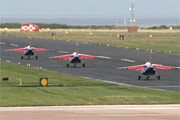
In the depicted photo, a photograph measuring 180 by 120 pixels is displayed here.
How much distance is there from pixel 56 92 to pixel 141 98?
6620mm

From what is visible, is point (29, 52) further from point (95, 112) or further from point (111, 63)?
point (95, 112)

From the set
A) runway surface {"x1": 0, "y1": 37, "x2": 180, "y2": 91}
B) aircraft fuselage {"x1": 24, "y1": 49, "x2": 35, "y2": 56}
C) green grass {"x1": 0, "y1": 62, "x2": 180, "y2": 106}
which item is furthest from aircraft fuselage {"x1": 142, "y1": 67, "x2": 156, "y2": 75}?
aircraft fuselage {"x1": 24, "y1": 49, "x2": 35, "y2": 56}

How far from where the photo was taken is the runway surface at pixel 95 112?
115ft

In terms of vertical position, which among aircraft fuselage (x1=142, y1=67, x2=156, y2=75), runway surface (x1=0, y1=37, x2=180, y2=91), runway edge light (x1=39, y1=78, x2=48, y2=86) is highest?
runway edge light (x1=39, y1=78, x2=48, y2=86)

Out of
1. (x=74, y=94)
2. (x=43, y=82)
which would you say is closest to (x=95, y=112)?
(x=74, y=94)

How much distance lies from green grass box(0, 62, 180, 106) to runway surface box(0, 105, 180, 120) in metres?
1.98

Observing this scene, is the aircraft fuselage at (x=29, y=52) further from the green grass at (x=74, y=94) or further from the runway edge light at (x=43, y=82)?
the runway edge light at (x=43, y=82)

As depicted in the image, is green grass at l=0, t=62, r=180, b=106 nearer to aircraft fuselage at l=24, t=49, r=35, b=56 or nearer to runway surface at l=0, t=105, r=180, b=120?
runway surface at l=0, t=105, r=180, b=120

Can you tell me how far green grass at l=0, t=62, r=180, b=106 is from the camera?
41.8m

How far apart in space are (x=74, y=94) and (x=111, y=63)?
3612 cm

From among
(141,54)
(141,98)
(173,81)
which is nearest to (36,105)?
(141,98)

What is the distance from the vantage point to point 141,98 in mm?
44312

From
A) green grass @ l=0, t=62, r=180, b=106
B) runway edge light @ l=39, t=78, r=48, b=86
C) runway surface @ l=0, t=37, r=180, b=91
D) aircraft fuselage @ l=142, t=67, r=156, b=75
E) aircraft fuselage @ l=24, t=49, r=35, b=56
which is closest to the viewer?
green grass @ l=0, t=62, r=180, b=106

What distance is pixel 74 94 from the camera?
45.1m
